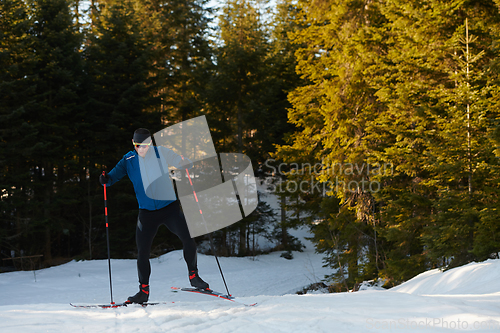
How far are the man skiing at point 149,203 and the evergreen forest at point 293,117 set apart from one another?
5258 mm

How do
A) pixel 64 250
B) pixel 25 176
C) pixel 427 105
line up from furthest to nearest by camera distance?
pixel 64 250, pixel 25 176, pixel 427 105

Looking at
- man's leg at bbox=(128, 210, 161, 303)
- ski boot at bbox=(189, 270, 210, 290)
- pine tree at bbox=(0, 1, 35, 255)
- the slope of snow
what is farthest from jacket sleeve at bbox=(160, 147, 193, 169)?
pine tree at bbox=(0, 1, 35, 255)

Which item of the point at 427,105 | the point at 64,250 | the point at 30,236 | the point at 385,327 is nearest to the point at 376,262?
the point at 427,105

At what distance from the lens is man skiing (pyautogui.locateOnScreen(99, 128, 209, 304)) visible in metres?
4.26

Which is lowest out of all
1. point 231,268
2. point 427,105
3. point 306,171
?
point 231,268

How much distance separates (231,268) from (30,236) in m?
8.88

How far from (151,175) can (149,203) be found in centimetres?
34

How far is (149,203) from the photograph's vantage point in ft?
13.9

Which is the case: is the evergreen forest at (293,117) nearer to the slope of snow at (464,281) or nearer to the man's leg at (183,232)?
the slope of snow at (464,281)

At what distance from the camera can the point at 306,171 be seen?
40.9 feet

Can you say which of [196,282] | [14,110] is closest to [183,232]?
[196,282]

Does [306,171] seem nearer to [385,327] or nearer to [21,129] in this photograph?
[385,327]

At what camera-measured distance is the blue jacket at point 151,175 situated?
4.24 meters

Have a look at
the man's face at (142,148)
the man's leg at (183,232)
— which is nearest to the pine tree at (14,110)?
the man's face at (142,148)
